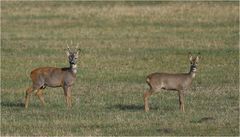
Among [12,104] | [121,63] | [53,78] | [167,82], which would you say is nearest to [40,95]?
[53,78]

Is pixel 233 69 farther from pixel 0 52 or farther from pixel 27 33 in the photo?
pixel 27 33

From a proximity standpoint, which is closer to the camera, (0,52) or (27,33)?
(0,52)

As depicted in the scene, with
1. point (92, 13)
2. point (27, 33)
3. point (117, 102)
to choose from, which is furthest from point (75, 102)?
point (92, 13)

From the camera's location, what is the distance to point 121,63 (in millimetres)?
28641

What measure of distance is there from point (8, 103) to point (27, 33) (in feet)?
60.0

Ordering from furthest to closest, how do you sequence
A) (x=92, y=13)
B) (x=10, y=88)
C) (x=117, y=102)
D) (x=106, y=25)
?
(x=92, y=13)
(x=106, y=25)
(x=10, y=88)
(x=117, y=102)

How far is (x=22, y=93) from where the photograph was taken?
22.3 m

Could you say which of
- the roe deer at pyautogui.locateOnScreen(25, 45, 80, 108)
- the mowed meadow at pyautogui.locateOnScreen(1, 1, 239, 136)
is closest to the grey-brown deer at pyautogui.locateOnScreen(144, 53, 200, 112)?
the mowed meadow at pyautogui.locateOnScreen(1, 1, 239, 136)

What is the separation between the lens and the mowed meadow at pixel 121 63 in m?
16.6

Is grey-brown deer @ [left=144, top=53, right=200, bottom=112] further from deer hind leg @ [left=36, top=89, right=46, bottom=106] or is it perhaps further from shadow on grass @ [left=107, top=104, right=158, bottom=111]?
deer hind leg @ [left=36, top=89, right=46, bottom=106]

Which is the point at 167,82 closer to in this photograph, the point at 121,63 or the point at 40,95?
the point at 40,95

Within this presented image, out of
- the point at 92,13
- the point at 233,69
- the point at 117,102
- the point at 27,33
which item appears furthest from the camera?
the point at 92,13

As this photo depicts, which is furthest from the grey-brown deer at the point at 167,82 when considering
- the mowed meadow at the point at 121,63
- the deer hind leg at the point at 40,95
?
the deer hind leg at the point at 40,95

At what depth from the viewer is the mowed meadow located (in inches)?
652
